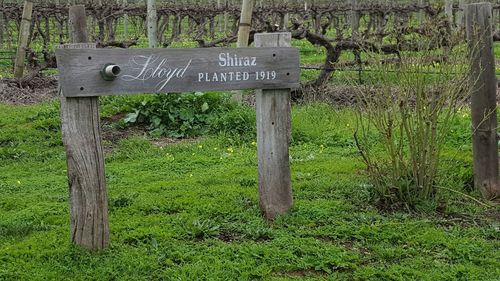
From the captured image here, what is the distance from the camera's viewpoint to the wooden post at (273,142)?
5207 mm

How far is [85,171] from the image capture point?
14.5 ft

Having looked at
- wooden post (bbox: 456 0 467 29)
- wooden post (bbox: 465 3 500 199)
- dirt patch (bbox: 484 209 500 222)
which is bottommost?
dirt patch (bbox: 484 209 500 222)

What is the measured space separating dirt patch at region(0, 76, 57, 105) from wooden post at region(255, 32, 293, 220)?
845 centimetres

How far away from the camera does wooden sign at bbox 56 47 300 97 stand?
4355 millimetres

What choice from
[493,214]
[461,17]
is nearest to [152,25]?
[461,17]

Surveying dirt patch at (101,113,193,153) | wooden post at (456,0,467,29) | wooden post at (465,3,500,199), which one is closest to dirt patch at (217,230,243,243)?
wooden post at (465,3,500,199)

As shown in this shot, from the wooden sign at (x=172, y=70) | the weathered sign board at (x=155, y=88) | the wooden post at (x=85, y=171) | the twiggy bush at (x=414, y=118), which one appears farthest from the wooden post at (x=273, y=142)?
the wooden post at (x=85, y=171)

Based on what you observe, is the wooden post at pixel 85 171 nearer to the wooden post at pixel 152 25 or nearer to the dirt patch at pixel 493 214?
the dirt patch at pixel 493 214

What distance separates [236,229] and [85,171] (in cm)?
128

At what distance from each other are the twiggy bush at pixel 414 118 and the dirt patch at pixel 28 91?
28.9ft

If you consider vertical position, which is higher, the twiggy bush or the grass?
the twiggy bush

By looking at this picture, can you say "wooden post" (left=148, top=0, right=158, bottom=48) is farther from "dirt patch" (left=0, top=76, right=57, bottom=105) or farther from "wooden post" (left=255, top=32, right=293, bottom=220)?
"wooden post" (left=255, top=32, right=293, bottom=220)

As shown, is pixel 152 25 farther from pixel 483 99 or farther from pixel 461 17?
pixel 483 99

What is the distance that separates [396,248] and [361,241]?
0.27m
